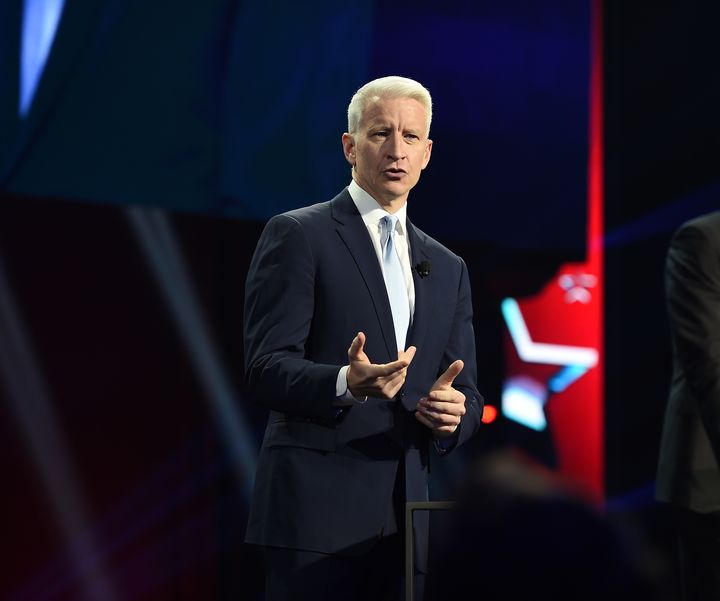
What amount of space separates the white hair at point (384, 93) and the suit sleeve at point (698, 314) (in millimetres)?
822

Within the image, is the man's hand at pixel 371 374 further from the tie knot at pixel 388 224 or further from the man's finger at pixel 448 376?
the tie knot at pixel 388 224

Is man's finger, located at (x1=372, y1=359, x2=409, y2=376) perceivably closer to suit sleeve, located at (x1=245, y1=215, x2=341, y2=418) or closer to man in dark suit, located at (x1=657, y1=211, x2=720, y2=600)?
suit sleeve, located at (x1=245, y1=215, x2=341, y2=418)

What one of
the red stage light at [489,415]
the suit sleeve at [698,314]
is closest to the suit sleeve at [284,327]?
the suit sleeve at [698,314]

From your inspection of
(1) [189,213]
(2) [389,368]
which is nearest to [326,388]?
(2) [389,368]

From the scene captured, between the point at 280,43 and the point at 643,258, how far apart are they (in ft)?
6.05

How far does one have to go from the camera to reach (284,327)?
6.66ft

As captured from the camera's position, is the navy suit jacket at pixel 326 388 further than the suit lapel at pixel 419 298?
No

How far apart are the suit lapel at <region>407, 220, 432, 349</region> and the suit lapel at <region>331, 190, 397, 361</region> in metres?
0.06

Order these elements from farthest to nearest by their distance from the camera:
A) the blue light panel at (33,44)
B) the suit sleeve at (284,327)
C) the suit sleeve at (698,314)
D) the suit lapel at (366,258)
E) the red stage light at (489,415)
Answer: the red stage light at (489,415)
the blue light panel at (33,44)
the suit sleeve at (698,314)
the suit lapel at (366,258)
the suit sleeve at (284,327)

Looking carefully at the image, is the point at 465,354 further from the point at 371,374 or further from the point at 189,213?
the point at 189,213

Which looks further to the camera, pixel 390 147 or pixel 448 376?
pixel 390 147

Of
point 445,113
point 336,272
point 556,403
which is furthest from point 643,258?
point 336,272

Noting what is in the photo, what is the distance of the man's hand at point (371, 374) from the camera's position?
1837 millimetres

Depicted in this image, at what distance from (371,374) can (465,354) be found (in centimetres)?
48
